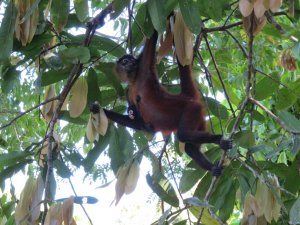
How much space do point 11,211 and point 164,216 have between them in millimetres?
1227

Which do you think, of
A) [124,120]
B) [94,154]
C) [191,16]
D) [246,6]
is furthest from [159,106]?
[246,6]

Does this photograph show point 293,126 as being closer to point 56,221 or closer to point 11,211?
point 56,221

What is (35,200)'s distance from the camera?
7.97ft

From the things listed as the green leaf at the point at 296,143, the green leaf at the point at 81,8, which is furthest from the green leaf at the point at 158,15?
the green leaf at the point at 296,143

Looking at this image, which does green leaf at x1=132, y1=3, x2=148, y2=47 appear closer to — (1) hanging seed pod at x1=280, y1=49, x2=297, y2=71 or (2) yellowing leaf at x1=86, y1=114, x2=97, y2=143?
(2) yellowing leaf at x1=86, y1=114, x2=97, y2=143

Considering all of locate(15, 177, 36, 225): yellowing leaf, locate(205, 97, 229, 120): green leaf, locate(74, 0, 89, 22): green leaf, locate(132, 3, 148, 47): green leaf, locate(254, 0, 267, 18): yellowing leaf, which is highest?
locate(132, 3, 148, 47): green leaf

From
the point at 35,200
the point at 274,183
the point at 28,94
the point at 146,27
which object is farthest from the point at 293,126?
the point at 28,94

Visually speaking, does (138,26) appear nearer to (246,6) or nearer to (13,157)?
(13,157)

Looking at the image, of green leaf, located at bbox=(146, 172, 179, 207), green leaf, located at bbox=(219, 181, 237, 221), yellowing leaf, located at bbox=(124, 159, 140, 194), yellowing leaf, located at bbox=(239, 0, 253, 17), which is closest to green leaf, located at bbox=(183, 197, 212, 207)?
yellowing leaf, located at bbox=(124, 159, 140, 194)

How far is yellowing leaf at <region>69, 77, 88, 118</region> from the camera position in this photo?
9.20 ft

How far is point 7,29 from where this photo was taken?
8.08 feet

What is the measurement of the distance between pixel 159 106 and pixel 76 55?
1401 mm

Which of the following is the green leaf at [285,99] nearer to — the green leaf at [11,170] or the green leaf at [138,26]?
the green leaf at [138,26]

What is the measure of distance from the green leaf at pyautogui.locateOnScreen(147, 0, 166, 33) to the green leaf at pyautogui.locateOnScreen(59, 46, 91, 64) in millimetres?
348
